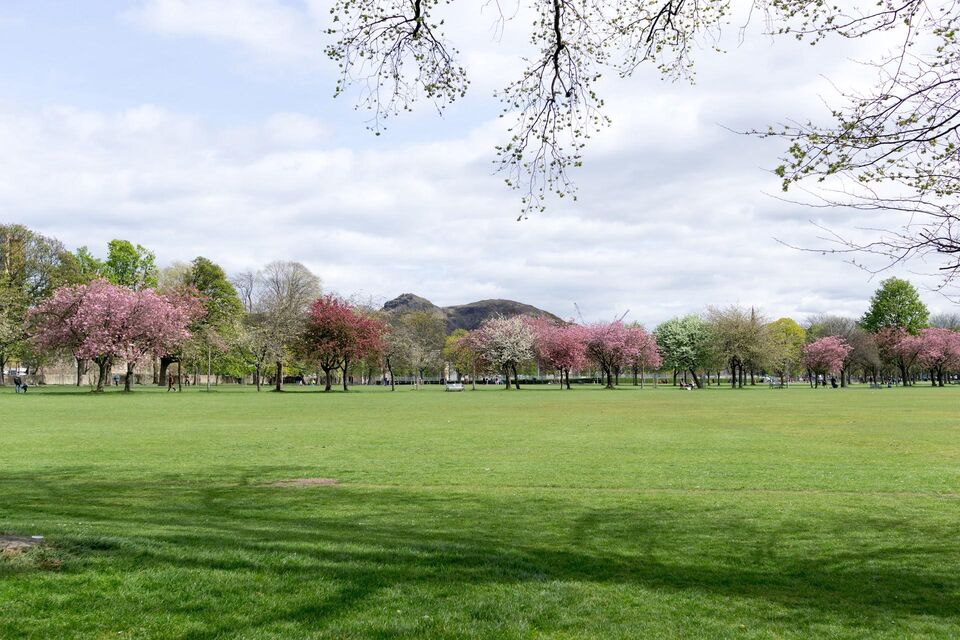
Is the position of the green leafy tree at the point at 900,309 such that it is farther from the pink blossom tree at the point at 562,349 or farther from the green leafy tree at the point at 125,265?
the green leafy tree at the point at 125,265

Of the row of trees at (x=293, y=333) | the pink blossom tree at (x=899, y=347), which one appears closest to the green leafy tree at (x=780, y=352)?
the row of trees at (x=293, y=333)

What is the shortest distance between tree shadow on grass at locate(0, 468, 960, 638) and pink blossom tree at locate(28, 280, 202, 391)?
184ft

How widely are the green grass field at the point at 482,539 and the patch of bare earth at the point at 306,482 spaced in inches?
15.1

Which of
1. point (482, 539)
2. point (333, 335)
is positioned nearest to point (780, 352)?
point (333, 335)

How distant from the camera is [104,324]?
210 ft

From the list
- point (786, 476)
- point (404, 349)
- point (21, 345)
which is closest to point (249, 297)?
point (404, 349)

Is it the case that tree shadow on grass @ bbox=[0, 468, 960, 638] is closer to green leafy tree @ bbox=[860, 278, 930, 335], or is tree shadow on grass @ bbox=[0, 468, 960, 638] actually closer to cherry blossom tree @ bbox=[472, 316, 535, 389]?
cherry blossom tree @ bbox=[472, 316, 535, 389]

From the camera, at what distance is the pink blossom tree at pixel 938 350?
11256 centimetres

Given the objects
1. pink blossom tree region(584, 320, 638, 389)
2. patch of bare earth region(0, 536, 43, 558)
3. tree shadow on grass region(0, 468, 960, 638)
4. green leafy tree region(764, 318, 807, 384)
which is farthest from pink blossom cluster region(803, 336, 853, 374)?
patch of bare earth region(0, 536, 43, 558)

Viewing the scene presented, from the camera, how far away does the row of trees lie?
216 feet

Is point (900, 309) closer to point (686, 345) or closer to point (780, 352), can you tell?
point (780, 352)

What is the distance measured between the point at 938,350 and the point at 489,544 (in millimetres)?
129473

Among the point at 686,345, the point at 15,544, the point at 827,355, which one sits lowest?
the point at 15,544

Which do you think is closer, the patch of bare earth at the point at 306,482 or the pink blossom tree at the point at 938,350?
the patch of bare earth at the point at 306,482
